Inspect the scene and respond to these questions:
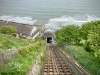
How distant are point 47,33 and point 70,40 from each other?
126ft

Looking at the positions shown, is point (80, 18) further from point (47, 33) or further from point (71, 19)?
point (47, 33)

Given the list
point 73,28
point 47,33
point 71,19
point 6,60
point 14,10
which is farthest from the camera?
point 14,10

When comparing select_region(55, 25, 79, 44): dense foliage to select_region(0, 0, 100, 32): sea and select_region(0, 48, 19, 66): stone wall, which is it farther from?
select_region(0, 0, 100, 32): sea

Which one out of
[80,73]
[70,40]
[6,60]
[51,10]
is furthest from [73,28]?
[51,10]

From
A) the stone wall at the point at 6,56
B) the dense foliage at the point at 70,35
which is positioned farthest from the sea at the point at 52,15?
the stone wall at the point at 6,56

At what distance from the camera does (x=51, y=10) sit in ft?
448

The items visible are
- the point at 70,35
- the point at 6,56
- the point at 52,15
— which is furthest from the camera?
the point at 52,15

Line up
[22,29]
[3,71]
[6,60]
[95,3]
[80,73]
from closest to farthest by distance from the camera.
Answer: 1. [3,71]
2. [6,60]
3. [80,73]
4. [22,29]
5. [95,3]

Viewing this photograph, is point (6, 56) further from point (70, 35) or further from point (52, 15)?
point (52, 15)

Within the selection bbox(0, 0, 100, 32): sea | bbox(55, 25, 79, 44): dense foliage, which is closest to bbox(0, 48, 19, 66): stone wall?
bbox(55, 25, 79, 44): dense foliage

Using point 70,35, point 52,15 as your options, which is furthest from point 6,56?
point 52,15

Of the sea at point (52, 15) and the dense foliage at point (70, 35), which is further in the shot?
the sea at point (52, 15)

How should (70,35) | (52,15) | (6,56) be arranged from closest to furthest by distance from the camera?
1. (6,56)
2. (70,35)
3. (52,15)

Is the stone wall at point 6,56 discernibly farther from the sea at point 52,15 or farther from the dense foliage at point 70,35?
the sea at point 52,15
